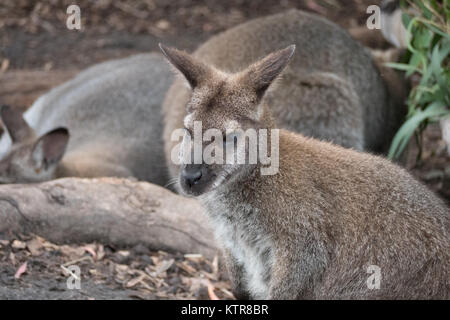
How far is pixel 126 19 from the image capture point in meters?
10.6

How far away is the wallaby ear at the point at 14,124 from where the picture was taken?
6812 millimetres

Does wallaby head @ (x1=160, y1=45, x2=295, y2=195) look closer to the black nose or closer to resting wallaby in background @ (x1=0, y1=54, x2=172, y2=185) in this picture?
the black nose

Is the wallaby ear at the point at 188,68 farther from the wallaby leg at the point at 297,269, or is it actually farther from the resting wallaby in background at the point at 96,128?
the resting wallaby in background at the point at 96,128

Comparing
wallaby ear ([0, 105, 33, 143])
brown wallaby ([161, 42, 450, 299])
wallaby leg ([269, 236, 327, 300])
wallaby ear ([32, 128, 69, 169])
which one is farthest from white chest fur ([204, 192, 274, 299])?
wallaby ear ([0, 105, 33, 143])

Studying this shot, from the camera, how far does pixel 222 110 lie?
157 inches

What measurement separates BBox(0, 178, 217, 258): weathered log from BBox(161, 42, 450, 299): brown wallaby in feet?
4.06

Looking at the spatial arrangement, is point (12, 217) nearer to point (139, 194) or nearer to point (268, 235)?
point (139, 194)

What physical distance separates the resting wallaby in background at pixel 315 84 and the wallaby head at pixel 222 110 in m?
1.80

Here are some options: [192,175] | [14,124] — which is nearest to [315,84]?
[192,175]

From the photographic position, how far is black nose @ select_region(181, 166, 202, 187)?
388 centimetres

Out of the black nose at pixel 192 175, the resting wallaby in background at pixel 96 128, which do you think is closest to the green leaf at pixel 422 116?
the black nose at pixel 192 175

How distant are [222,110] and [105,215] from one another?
1915 mm
